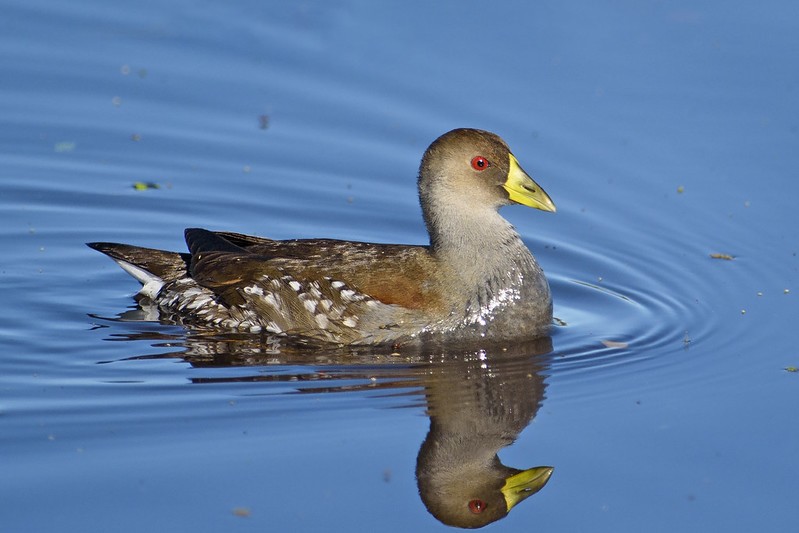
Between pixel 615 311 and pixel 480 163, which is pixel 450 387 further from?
pixel 615 311

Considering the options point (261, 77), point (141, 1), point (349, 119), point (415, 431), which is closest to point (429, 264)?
point (415, 431)

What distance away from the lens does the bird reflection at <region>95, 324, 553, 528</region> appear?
914cm

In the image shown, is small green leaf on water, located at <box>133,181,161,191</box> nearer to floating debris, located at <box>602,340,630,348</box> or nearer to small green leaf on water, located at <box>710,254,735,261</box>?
floating debris, located at <box>602,340,630,348</box>

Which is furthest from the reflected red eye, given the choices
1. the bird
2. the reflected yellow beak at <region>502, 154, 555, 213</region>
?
the reflected yellow beak at <region>502, 154, 555, 213</region>

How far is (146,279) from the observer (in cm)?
1259

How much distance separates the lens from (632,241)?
13.4 meters

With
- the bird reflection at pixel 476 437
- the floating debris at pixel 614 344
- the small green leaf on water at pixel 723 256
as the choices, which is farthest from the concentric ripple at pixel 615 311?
the bird reflection at pixel 476 437

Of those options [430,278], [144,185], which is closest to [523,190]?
[430,278]

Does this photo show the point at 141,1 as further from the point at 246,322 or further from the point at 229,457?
the point at 229,457

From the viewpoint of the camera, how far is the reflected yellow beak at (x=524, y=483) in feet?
29.6

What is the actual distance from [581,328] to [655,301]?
0.94 m

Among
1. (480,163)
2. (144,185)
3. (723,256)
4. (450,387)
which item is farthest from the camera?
(144,185)

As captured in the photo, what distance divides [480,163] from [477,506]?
351cm

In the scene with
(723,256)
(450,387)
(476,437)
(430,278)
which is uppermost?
(723,256)
